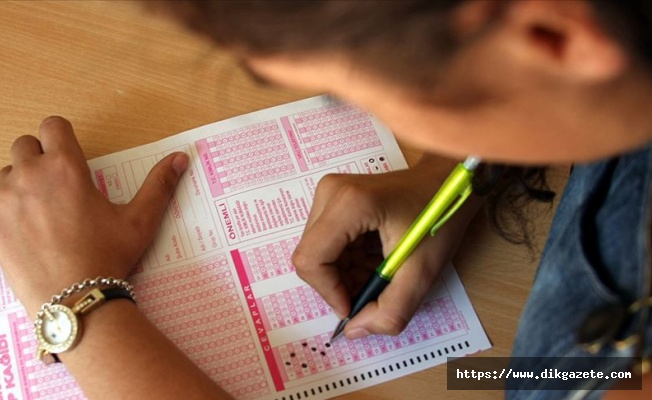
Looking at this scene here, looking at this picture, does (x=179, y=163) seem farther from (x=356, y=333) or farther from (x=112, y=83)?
(x=356, y=333)

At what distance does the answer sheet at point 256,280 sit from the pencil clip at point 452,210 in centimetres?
7

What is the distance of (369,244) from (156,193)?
22 centimetres

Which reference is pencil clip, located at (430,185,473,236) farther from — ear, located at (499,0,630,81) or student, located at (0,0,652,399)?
ear, located at (499,0,630,81)

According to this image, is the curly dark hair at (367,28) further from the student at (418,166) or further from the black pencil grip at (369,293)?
the black pencil grip at (369,293)

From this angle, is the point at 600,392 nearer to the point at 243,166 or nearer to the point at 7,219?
the point at 243,166

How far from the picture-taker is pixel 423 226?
59cm

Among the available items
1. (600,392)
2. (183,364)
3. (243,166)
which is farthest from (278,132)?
(600,392)

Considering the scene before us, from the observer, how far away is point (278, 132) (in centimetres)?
72

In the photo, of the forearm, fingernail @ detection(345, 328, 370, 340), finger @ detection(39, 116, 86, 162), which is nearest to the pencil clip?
fingernail @ detection(345, 328, 370, 340)

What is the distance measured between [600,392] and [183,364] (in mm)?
340

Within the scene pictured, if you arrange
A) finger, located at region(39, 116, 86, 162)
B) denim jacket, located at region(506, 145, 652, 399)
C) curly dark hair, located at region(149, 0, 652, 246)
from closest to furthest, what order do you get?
curly dark hair, located at region(149, 0, 652, 246) < denim jacket, located at region(506, 145, 652, 399) < finger, located at region(39, 116, 86, 162)

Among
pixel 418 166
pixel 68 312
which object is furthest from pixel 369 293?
pixel 68 312

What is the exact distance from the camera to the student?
30 cm

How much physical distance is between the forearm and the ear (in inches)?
15.7
